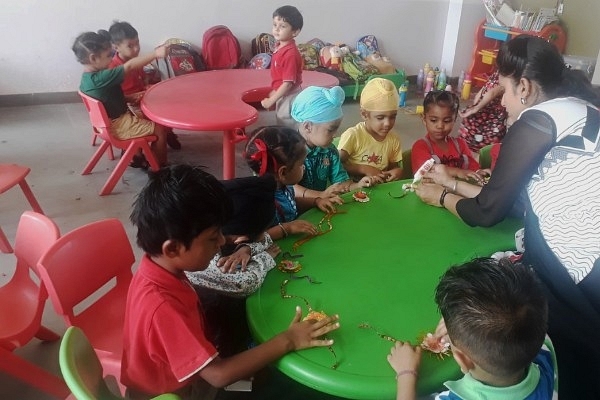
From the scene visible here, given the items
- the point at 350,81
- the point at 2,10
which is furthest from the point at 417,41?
the point at 2,10

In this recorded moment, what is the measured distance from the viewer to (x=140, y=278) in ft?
4.02

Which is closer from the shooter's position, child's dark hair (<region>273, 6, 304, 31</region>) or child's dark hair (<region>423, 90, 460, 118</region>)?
child's dark hair (<region>423, 90, 460, 118</region>)

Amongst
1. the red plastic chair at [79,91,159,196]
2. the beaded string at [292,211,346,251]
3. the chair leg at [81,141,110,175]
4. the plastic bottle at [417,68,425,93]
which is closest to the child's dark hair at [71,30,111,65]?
the red plastic chair at [79,91,159,196]

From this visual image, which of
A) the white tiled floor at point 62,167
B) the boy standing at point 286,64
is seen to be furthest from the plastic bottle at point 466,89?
the boy standing at point 286,64

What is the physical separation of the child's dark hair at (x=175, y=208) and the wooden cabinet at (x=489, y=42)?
Result: 557 centimetres

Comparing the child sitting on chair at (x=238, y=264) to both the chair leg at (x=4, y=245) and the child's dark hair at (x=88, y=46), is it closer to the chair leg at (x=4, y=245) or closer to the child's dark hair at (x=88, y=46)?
the chair leg at (x=4, y=245)

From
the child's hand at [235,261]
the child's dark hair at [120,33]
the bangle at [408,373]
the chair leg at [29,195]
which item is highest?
the child's dark hair at [120,33]

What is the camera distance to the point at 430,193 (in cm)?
191

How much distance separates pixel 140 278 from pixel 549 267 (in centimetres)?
114

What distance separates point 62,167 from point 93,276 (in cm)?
266

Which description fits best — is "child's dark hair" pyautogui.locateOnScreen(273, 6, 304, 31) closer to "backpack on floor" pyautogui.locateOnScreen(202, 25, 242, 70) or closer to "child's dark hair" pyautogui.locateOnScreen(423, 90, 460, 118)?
"child's dark hair" pyautogui.locateOnScreen(423, 90, 460, 118)

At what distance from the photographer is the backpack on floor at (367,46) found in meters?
6.25

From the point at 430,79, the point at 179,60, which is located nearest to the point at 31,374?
the point at 179,60

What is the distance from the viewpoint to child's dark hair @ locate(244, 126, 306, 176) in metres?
1.69
